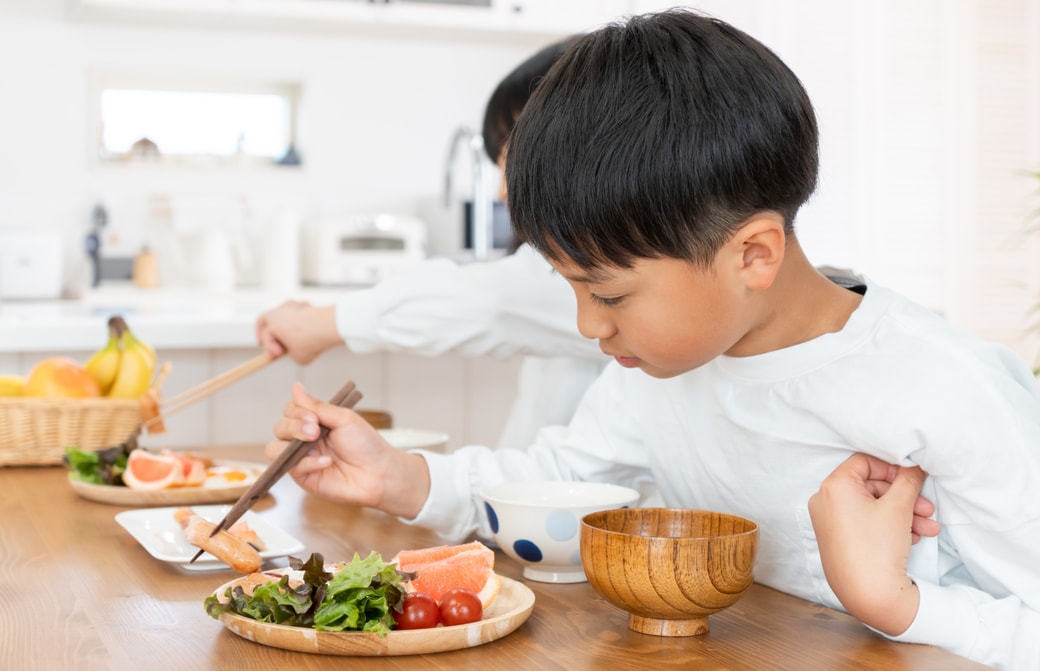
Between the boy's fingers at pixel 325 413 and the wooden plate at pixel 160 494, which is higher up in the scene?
the boy's fingers at pixel 325 413

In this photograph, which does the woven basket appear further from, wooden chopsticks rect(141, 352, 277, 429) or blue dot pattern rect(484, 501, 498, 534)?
blue dot pattern rect(484, 501, 498, 534)

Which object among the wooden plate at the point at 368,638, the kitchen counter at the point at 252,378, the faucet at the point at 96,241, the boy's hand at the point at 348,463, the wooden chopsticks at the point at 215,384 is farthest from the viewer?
the faucet at the point at 96,241

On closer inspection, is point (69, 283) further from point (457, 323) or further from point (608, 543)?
point (608, 543)

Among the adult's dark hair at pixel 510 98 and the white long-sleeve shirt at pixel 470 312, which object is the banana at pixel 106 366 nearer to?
the white long-sleeve shirt at pixel 470 312

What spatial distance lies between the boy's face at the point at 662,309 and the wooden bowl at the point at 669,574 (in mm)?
166

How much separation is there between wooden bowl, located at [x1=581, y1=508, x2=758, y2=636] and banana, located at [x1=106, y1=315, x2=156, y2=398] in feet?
3.25

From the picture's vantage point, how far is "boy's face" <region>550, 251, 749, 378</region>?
3.10 ft

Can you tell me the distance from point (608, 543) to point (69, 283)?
3.80 metres

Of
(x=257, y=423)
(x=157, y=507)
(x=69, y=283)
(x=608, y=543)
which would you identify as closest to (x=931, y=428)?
(x=608, y=543)

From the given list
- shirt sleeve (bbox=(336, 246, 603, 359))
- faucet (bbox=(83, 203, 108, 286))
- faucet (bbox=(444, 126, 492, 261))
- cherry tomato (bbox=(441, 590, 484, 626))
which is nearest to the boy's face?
cherry tomato (bbox=(441, 590, 484, 626))

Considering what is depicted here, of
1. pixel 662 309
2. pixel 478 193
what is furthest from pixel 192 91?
pixel 662 309

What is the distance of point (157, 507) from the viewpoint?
4.63 ft

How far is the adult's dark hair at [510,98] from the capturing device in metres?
1.68

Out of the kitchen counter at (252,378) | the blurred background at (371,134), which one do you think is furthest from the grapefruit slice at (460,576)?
the blurred background at (371,134)
